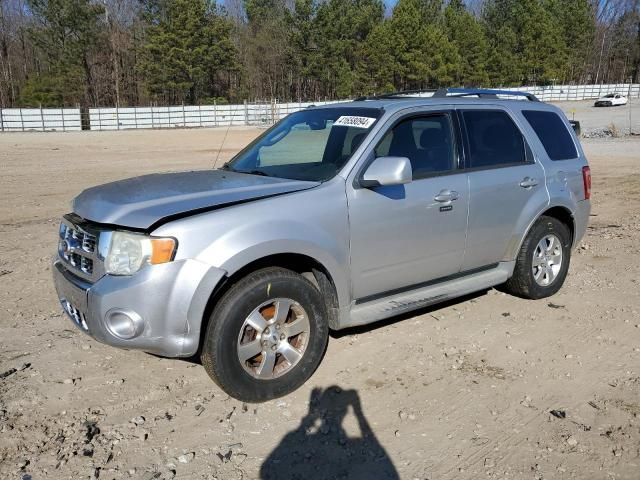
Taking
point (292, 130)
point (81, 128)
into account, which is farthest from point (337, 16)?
point (292, 130)

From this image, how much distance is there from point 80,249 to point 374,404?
209 centimetres

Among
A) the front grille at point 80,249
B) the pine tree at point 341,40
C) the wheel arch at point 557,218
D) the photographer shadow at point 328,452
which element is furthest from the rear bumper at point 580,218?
the pine tree at point 341,40

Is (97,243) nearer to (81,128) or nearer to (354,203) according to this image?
(354,203)

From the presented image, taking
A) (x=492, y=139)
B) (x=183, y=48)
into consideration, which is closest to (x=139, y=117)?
(x=183, y=48)

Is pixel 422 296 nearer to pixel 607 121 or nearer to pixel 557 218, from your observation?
pixel 557 218

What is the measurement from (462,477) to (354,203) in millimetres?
1823

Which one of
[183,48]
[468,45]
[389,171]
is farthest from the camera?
[468,45]

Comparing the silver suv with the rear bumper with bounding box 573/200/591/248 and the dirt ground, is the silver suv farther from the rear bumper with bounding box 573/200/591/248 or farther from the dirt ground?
the dirt ground

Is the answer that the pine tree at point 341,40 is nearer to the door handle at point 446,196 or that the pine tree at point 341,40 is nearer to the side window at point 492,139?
the side window at point 492,139

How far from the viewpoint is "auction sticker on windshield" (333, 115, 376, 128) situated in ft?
14.2

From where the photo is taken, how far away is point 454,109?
4754 mm

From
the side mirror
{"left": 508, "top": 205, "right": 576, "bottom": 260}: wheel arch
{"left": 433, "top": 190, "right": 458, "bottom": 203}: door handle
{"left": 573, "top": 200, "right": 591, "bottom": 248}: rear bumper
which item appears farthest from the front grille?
{"left": 573, "top": 200, "right": 591, "bottom": 248}: rear bumper

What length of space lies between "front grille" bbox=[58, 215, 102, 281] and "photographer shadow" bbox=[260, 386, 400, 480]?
149 centimetres

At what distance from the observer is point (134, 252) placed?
3.35 metres
